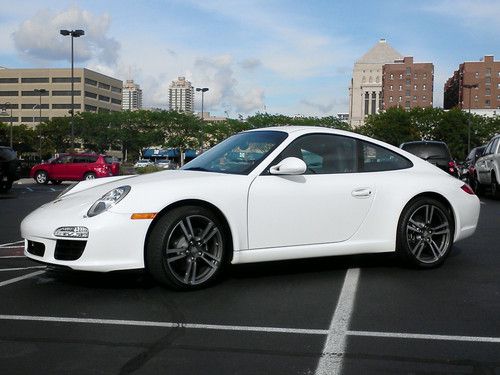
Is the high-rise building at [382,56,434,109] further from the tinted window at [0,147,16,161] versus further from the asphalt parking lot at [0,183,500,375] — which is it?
the asphalt parking lot at [0,183,500,375]

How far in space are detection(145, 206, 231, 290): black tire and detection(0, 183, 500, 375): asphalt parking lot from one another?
0.16 m

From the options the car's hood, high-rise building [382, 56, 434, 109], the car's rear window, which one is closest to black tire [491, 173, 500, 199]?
the car's rear window

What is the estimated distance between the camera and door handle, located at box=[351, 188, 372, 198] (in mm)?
5963

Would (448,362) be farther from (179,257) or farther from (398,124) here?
(398,124)

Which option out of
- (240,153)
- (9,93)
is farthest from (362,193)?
(9,93)

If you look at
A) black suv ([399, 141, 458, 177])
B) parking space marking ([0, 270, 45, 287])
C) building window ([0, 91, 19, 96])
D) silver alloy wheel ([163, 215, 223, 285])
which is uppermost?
building window ([0, 91, 19, 96])

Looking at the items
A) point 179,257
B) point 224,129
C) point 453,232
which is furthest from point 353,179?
point 224,129

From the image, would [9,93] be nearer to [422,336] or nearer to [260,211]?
[260,211]

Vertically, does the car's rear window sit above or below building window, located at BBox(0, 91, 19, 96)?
below

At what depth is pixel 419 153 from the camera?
18.5 m

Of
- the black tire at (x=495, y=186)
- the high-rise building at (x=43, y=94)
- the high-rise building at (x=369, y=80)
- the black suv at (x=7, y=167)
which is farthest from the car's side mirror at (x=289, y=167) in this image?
the high-rise building at (x=369, y=80)

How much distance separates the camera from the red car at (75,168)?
3219 centimetres

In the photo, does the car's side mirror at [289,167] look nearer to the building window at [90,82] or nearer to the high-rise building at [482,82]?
the high-rise building at [482,82]

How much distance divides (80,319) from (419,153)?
51.0 feet
